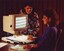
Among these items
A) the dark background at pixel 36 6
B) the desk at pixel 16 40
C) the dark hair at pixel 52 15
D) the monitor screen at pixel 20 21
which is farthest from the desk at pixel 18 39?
the dark hair at pixel 52 15

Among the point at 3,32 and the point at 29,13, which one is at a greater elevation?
the point at 29,13

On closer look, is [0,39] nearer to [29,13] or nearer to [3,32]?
[3,32]

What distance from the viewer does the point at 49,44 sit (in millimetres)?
2080

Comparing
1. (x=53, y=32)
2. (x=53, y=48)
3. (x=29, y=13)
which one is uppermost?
(x=29, y=13)

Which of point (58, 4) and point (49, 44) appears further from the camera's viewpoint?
point (58, 4)

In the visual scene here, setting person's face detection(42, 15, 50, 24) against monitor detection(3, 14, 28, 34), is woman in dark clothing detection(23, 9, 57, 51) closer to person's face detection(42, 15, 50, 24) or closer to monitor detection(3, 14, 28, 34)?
person's face detection(42, 15, 50, 24)

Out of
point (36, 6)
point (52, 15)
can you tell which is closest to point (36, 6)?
point (36, 6)

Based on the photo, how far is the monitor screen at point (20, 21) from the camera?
234 centimetres

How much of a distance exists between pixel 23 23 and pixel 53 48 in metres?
0.52

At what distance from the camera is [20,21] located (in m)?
2.41

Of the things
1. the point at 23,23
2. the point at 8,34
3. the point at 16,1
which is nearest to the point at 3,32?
the point at 8,34

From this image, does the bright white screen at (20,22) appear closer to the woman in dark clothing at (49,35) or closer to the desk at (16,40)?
the desk at (16,40)

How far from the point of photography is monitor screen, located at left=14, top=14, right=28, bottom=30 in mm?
2344

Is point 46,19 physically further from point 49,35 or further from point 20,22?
point 20,22
